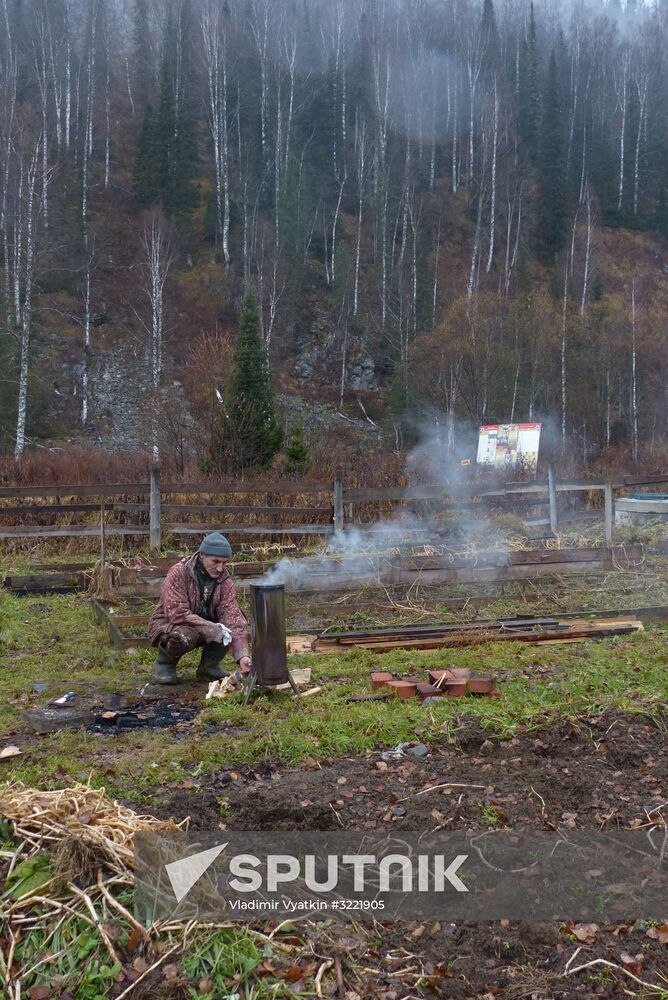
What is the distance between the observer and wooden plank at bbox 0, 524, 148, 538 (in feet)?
46.2

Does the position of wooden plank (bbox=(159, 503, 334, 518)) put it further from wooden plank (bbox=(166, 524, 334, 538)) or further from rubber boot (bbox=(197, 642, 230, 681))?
rubber boot (bbox=(197, 642, 230, 681))

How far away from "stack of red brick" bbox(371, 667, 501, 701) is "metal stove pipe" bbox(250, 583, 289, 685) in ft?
2.65

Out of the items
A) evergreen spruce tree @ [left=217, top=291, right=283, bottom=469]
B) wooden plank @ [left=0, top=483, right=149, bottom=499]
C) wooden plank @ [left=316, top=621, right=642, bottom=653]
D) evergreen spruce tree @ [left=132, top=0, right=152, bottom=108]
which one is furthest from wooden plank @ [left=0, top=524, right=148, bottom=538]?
evergreen spruce tree @ [left=132, top=0, right=152, bottom=108]

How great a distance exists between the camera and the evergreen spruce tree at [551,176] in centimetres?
4498

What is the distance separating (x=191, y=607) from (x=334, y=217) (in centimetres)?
3946

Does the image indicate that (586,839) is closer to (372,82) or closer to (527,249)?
(527,249)

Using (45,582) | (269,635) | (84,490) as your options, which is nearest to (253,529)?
(84,490)

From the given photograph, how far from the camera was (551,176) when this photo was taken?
47031 mm

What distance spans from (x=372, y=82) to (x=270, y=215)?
1270 cm

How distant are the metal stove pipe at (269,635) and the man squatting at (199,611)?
0.40 m

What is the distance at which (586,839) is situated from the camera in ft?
12.1

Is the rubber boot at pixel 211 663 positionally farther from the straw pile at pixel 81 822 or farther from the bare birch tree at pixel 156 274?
the bare birch tree at pixel 156 274

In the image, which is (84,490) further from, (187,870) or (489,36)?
(489,36)

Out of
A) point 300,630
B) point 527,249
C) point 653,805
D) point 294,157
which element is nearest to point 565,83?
point 527,249
